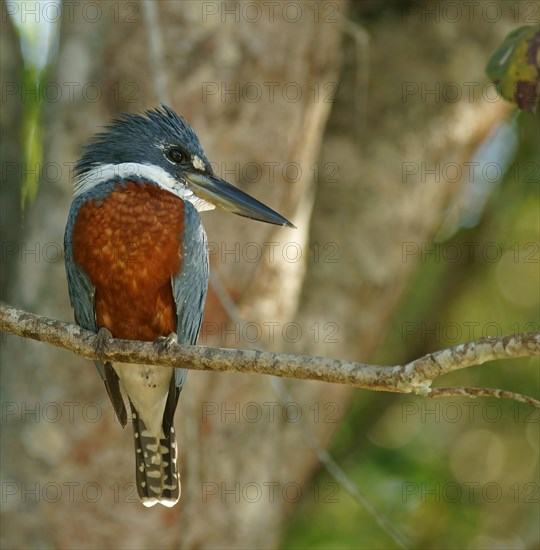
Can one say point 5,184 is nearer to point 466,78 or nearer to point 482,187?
point 466,78

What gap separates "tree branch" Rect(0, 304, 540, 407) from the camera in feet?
8.05

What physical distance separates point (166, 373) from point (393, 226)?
1.98 m

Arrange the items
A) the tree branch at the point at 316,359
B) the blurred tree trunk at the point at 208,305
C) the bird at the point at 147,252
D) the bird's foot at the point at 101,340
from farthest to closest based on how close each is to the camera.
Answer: the blurred tree trunk at the point at 208,305, the bird at the point at 147,252, the bird's foot at the point at 101,340, the tree branch at the point at 316,359

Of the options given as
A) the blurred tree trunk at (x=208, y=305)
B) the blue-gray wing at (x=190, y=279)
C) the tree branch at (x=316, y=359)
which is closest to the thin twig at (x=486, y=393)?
the tree branch at (x=316, y=359)

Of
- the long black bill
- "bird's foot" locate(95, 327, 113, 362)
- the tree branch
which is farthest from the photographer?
the long black bill

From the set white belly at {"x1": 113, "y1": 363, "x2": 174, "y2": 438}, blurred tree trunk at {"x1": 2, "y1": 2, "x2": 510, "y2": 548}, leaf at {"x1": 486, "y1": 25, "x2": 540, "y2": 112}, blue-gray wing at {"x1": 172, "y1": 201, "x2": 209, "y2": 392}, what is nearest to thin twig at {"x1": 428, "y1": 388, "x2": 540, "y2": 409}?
leaf at {"x1": 486, "y1": 25, "x2": 540, "y2": 112}

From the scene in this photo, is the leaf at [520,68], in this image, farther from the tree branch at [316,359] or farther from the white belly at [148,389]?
the white belly at [148,389]

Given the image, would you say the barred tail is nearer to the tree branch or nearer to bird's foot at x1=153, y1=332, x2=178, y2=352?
bird's foot at x1=153, y1=332, x2=178, y2=352

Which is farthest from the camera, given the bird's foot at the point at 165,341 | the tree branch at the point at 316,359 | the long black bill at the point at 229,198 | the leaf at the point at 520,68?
the long black bill at the point at 229,198

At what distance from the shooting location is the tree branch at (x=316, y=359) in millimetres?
2455

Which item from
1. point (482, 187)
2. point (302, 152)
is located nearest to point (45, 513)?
point (302, 152)

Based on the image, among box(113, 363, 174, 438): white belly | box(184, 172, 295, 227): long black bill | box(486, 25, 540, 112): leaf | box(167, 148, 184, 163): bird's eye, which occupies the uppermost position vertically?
A: box(167, 148, 184, 163): bird's eye

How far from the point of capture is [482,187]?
691cm

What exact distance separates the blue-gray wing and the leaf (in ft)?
4.70
